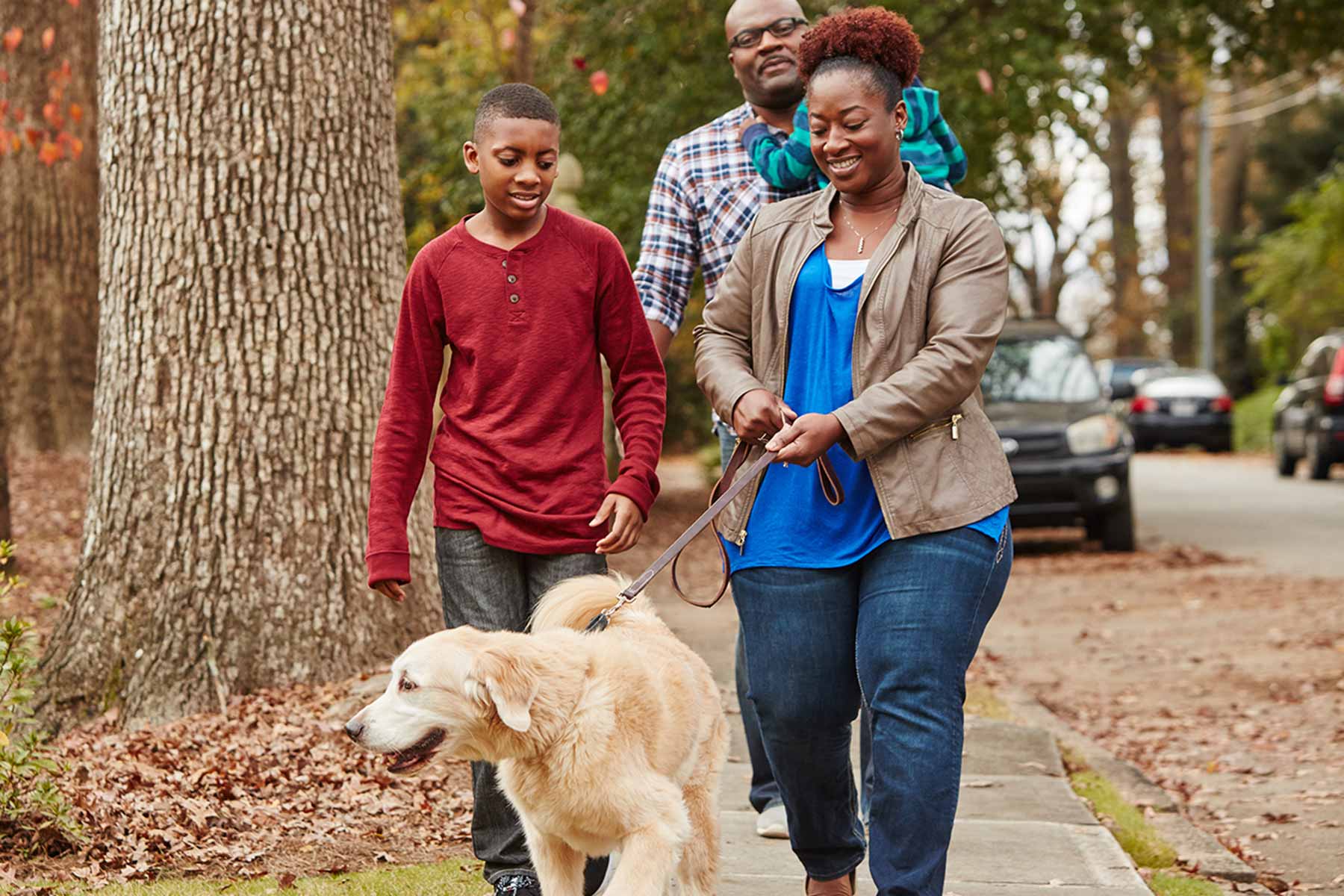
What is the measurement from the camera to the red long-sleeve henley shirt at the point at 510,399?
13.5 ft

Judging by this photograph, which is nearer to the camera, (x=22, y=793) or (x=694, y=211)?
(x=22, y=793)

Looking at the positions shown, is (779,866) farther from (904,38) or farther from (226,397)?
(226,397)

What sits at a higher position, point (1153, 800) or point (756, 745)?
point (756, 745)

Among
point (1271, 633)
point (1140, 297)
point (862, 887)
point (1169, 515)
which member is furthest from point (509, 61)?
point (1140, 297)

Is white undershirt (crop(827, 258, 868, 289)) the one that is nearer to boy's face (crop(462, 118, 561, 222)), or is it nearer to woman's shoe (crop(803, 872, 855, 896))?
boy's face (crop(462, 118, 561, 222))

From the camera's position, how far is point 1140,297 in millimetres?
53125

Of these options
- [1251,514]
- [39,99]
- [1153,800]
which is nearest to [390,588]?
[1153,800]

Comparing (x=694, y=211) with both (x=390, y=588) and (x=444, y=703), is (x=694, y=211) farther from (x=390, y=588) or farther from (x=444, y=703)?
(x=444, y=703)

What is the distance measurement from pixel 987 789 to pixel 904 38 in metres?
3.34

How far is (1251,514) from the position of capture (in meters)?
18.3

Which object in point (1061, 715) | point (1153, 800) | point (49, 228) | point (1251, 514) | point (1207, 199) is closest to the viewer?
point (1153, 800)

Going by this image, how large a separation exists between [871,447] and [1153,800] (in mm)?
3545

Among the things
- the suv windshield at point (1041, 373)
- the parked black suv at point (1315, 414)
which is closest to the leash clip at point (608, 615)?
the suv windshield at point (1041, 373)

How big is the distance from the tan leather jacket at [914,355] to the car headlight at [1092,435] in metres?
10.9
